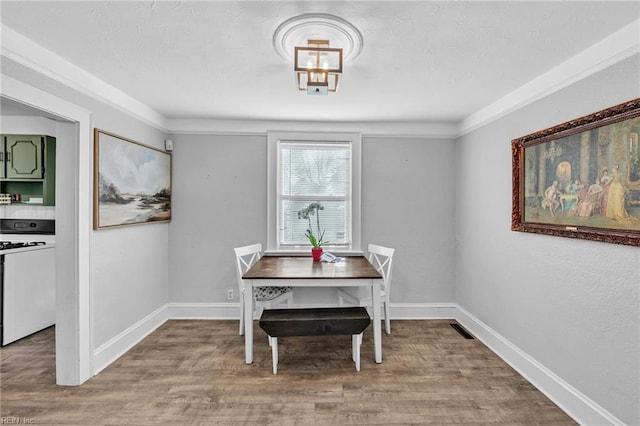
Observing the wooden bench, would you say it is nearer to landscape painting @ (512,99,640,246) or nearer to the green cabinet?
landscape painting @ (512,99,640,246)

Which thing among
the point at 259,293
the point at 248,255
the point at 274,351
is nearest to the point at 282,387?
the point at 274,351

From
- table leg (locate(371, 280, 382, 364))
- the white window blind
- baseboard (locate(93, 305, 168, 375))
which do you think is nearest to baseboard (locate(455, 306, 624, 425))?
Result: table leg (locate(371, 280, 382, 364))

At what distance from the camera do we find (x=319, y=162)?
13.3 ft

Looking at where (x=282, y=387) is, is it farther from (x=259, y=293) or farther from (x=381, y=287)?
(x=381, y=287)

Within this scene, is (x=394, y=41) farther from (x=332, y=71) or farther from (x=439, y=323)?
(x=439, y=323)

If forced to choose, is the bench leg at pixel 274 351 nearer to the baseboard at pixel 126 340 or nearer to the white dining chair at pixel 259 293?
the white dining chair at pixel 259 293

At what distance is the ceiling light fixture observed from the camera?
1.94m

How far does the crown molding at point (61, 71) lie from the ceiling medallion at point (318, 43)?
1.52 m

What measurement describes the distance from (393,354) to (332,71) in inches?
98.6

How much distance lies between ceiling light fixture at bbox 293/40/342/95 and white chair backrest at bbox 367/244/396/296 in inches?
78.4

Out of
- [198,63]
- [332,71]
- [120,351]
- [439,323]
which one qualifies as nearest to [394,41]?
[332,71]

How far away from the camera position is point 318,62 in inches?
79.0

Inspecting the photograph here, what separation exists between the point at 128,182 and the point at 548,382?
391 cm

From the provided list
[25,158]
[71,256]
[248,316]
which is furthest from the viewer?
[25,158]
